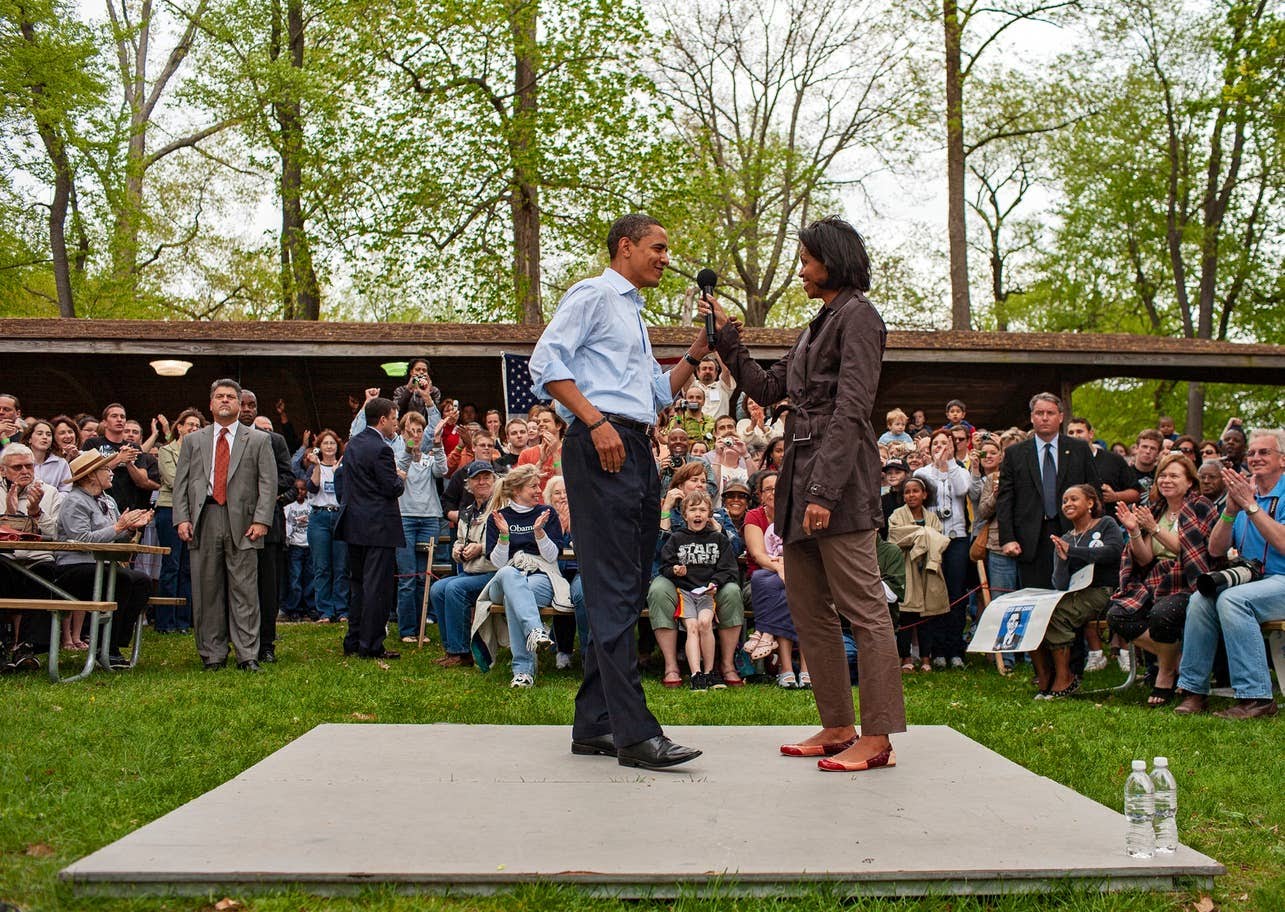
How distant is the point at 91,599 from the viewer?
29.3ft

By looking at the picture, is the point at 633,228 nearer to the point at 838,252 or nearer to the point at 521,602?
the point at 838,252

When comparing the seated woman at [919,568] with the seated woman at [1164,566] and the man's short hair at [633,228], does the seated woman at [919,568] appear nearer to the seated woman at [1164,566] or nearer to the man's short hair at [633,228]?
the seated woman at [1164,566]

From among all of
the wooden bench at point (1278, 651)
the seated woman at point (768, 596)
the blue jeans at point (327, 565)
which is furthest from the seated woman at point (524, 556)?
the wooden bench at point (1278, 651)

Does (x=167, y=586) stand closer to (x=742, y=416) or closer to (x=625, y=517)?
(x=742, y=416)

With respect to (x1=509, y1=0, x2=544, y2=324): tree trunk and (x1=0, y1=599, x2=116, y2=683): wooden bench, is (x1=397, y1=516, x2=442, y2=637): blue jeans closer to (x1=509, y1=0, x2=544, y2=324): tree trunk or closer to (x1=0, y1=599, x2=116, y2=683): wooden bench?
(x1=0, y1=599, x2=116, y2=683): wooden bench

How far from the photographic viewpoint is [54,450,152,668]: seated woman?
8.84 meters

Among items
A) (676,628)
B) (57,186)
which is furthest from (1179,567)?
(57,186)

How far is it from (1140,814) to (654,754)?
1.72 m

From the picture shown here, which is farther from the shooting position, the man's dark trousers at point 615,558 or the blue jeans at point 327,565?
the blue jeans at point 327,565

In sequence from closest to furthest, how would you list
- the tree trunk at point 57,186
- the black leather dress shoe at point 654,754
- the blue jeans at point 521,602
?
the black leather dress shoe at point 654,754, the blue jeans at point 521,602, the tree trunk at point 57,186

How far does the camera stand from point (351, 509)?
10.1m

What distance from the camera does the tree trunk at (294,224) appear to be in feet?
81.6

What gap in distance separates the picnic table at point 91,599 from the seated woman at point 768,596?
13.7 feet

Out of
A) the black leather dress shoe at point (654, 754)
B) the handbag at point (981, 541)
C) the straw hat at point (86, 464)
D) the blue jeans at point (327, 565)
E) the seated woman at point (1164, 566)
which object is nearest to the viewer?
the black leather dress shoe at point (654, 754)
